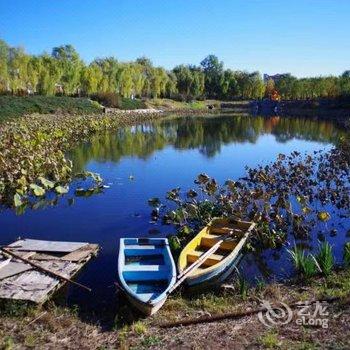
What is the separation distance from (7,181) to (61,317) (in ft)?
37.9

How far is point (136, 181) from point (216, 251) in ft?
37.5

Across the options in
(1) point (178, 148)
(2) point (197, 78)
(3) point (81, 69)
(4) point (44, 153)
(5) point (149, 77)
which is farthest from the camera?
(2) point (197, 78)

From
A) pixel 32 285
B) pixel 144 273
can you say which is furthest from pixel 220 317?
pixel 32 285

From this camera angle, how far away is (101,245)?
1348 cm

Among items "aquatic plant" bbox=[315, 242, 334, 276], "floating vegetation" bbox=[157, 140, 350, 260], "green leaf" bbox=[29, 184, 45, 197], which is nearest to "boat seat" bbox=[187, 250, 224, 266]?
"floating vegetation" bbox=[157, 140, 350, 260]

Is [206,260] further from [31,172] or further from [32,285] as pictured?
[31,172]

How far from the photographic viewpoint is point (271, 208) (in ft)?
49.9

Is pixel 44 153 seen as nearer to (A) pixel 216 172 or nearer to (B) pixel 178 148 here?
(A) pixel 216 172

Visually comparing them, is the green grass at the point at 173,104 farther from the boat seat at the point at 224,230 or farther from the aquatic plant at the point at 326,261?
the aquatic plant at the point at 326,261

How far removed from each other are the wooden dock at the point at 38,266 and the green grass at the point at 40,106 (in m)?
26.6

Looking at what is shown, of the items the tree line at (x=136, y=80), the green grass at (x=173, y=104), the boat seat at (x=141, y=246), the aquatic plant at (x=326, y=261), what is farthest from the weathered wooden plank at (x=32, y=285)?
the green grass at (x=173, y=104)

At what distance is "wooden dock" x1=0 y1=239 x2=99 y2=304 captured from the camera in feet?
30.3

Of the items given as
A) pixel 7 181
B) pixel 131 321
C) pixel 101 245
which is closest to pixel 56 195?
pixel 7 181

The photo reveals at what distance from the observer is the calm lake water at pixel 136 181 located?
12.2 metres
